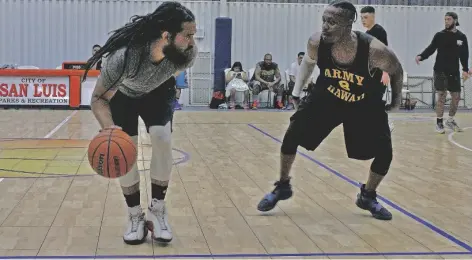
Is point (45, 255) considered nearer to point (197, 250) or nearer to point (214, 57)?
point (197, 250)

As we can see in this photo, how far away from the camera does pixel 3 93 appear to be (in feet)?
54.0

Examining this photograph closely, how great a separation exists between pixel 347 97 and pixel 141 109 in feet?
5.38

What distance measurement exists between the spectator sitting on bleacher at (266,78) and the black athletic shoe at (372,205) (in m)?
12.5

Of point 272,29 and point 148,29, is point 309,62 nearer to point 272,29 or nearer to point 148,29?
point 148,29

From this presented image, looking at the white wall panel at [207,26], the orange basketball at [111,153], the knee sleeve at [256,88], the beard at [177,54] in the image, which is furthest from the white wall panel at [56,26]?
the orange basketball at [111,153]

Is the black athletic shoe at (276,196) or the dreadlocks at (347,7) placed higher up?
the dreadlocks at (347,7)

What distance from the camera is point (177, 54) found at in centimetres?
429

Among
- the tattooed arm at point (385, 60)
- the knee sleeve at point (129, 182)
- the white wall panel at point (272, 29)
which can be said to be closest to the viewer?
the knee sleeve at point (129, 182)

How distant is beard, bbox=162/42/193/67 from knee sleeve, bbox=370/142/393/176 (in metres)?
1.87

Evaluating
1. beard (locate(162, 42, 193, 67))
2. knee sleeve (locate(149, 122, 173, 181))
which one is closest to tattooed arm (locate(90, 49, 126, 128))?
beard (locate(162, 42, 193, 67))

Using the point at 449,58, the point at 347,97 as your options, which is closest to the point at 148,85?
the point at 347,97

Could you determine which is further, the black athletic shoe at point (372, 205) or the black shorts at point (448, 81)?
the black shorts at point (448, 81)

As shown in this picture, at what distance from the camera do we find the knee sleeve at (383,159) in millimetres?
5387

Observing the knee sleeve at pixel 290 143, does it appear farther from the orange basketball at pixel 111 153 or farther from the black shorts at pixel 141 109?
the orange basketball at pixel 111 153
